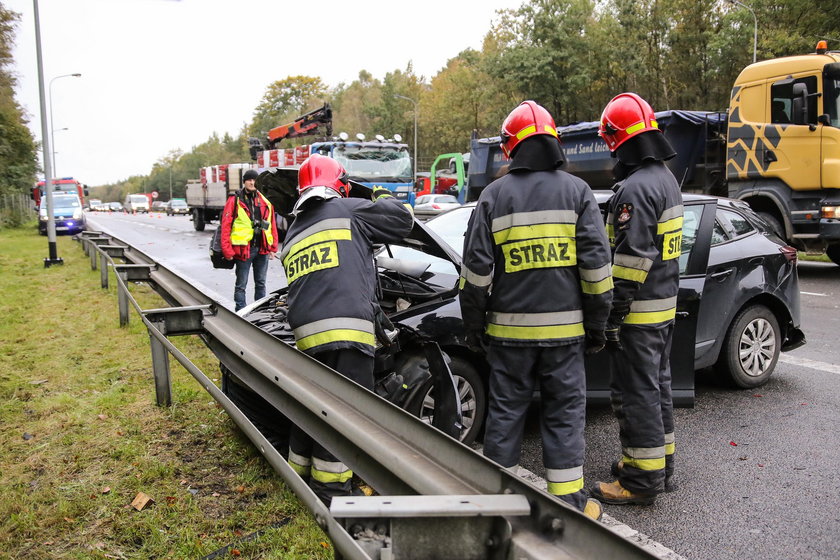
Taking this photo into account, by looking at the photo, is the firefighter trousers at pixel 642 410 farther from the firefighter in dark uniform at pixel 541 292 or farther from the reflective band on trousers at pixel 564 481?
the reflective band on trousers at pixel 564 481

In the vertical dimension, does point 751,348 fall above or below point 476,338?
below

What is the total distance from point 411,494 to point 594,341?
1.52 metres

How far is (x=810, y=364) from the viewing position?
5980 mm

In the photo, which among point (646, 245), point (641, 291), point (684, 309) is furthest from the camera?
point (684, 309)

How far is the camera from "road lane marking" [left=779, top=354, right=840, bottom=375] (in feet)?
19.0

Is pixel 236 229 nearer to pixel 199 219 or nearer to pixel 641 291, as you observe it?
pixel 641 291

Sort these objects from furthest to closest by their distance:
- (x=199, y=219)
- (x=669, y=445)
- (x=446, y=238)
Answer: (x=199, y=219)
(x=446, y=238)
(x=669, y=445)

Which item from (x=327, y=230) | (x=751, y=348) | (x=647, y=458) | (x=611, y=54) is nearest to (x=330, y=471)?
(x=327, y=230)

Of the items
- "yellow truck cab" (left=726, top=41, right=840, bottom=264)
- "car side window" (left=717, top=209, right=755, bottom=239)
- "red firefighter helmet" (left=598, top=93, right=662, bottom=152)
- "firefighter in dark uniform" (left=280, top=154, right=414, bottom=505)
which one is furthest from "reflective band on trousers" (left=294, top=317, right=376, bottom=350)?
"yellow truck cab" (left=726, top=41, right=840, bottom=264)

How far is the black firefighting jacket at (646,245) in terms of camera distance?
343 centimetres

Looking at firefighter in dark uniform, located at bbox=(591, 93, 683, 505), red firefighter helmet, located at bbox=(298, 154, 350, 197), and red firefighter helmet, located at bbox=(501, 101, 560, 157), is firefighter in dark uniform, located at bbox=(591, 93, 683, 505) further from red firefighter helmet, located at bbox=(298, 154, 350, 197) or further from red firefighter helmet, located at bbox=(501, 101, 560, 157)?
red firefighter helmet, located at bbox=(298, 154, 350, 197)

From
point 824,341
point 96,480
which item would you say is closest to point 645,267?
point 96,480

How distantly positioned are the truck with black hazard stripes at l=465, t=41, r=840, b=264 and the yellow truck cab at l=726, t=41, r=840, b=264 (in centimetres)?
1

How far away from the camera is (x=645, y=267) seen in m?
3.42
